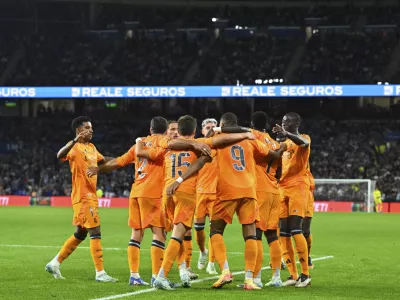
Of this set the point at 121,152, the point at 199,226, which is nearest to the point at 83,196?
the point at 199,226

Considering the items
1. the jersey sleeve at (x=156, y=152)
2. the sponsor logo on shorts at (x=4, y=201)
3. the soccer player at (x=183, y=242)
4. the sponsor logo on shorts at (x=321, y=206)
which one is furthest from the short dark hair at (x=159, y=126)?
the sponsor logo on shorts at (x=4, y=201)

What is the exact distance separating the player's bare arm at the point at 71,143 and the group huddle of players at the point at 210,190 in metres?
0.02

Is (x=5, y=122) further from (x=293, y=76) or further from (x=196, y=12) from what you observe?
(x=293, y=76)

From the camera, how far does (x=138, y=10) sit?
59312mm

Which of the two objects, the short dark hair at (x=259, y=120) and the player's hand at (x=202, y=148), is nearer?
the player's hand at (x=202, y=148)

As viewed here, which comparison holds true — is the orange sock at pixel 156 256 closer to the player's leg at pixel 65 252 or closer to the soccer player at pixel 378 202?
the player's leg at pixel 65 252

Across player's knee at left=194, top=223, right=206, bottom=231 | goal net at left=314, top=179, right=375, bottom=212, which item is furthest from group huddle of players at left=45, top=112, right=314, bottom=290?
goal net at left=314, top=179, right=375, bottom=212

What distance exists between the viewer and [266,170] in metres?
12.4

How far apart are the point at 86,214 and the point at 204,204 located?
1.82m

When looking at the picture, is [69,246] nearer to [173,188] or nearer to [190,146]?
[173,188]

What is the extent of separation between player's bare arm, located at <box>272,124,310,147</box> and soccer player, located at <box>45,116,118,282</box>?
289 cm

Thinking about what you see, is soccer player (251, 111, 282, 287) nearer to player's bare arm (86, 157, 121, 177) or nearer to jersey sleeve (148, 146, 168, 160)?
jersey sleeve (148, 146, 168, 160)

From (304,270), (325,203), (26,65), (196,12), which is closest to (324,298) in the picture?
(304,270)

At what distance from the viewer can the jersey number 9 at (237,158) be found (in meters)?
11.5
